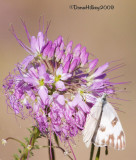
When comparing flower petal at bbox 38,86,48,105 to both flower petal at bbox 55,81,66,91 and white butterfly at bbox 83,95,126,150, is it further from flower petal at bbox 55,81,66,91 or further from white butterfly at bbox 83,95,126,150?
white butterfly at bbox 83,95,126,150

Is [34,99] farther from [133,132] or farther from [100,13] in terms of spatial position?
[100,13]

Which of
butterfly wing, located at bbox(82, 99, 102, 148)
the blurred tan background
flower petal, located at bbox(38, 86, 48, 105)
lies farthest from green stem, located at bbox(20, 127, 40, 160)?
the blurred tan background

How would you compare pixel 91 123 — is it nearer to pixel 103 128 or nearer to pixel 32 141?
pixel 103 128

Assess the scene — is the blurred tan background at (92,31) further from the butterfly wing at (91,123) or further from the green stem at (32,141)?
the green stem at (32,141)

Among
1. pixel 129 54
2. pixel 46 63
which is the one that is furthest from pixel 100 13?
pixel 46 63

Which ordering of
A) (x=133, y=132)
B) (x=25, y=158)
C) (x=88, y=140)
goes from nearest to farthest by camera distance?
1. (x=25, y=158)
2. (x=88, y=140)
3. (x=133, y=132)

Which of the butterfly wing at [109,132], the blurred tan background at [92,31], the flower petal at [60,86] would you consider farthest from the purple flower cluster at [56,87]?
the blurred tan background at [92,31]
